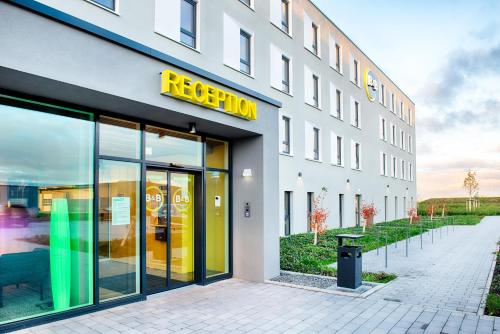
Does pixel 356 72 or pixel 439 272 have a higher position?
pixel 356 72

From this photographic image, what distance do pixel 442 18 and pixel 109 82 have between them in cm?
1014

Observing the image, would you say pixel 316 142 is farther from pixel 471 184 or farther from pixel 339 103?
pixel 471 184

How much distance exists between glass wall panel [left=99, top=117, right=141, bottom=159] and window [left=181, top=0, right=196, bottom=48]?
5679 millimetres

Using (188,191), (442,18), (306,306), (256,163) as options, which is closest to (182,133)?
(188,191)

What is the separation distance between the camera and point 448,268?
10305mm

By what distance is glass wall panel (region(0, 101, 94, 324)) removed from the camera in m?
5.44

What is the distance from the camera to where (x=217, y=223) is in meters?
8.84

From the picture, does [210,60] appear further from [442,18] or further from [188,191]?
[442,18]

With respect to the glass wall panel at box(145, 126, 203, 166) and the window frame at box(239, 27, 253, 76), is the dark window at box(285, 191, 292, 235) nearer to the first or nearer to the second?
the window frame at box(239, 27, 253, 76)

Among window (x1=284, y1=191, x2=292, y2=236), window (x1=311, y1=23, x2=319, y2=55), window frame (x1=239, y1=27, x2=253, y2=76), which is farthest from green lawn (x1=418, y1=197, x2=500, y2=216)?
window frame (x1=239, y1=27, x2=253, y2=76)

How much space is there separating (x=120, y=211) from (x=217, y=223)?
2.59 metres

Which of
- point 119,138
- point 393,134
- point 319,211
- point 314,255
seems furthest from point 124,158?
point 393,134

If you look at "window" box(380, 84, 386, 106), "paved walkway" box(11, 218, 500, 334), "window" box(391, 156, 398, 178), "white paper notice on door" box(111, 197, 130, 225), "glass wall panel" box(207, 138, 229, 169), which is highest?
"window" box(380, 84, 386, 106)

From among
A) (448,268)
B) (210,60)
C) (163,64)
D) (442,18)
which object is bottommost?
(448,268)
